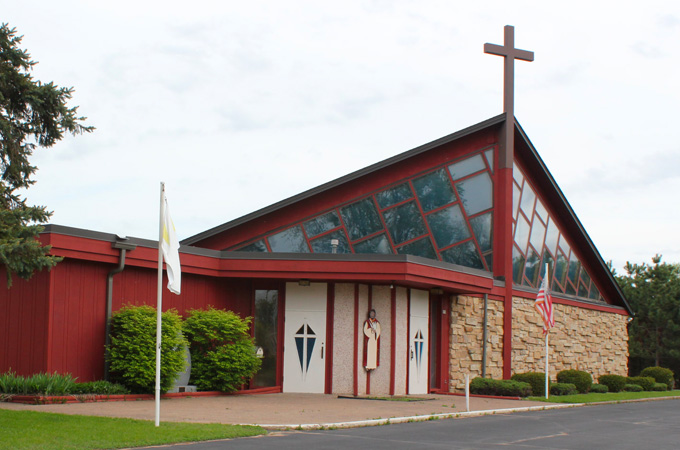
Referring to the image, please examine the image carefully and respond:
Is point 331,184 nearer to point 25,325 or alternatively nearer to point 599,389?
point 25,325

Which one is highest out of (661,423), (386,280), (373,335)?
(386,280)

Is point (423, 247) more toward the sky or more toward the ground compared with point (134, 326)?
more toward the sky

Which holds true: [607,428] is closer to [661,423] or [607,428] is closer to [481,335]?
[661,423]

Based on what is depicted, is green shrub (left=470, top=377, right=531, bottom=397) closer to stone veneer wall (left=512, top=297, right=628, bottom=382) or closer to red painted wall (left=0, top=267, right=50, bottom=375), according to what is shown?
stone veneer wall (left=512, top=297, right=628, bottom=382)

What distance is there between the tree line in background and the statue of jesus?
27.0m

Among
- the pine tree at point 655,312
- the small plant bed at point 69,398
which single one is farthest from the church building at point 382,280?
the pine tree at point 655,312

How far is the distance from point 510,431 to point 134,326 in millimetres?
8087

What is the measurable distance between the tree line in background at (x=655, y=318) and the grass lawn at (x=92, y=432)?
118ft

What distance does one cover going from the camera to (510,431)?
1312 centimetres

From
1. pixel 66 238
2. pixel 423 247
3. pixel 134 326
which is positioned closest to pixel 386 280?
pixel 423 247

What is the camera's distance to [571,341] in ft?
97.6

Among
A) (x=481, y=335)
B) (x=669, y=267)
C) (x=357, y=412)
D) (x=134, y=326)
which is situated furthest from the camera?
(x=669, y=267)

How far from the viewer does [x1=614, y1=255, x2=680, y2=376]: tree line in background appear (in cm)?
4278

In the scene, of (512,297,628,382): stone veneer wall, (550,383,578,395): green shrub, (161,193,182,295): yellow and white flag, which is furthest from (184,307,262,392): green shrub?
(512,297,628,382): stone veneer wall
